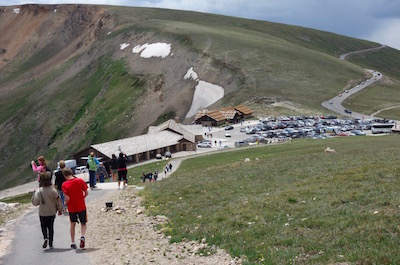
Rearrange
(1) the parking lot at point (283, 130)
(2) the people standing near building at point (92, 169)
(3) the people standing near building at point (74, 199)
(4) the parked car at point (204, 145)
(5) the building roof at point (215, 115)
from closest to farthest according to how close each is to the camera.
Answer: (3) the people standing near building at point (74, 199) → (2) the people standing near building at point (92, 169) → (4) the parked car at point (204, 145) → (1) the parking lot at point (283, 130) → (5) the building roof at point (215, 115)

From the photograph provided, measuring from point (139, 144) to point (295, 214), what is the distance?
55.2 metres

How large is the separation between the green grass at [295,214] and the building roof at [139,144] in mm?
43301

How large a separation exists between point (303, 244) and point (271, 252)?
874mm

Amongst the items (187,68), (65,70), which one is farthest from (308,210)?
(65,70)

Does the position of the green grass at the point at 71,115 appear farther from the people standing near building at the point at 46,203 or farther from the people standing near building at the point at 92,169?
the people standing near building at the point at 46,203

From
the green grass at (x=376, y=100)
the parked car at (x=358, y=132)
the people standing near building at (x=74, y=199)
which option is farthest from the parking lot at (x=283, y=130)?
the people standing near building at (x=74, y=199)

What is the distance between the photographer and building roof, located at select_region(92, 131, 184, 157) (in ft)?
221

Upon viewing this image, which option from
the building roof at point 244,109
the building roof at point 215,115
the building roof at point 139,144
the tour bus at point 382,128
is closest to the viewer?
the building roof at point 139,144

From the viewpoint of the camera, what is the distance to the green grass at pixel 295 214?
12.2 m

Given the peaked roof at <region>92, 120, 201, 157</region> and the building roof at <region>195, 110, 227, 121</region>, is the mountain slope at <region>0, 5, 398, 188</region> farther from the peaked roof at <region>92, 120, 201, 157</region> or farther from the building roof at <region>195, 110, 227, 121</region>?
the peaked roof at <region>92, 120, 201, 157</region>

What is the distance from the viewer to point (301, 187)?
1998 centimetres

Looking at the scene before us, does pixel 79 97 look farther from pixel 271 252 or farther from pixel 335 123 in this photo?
pixel 271 252

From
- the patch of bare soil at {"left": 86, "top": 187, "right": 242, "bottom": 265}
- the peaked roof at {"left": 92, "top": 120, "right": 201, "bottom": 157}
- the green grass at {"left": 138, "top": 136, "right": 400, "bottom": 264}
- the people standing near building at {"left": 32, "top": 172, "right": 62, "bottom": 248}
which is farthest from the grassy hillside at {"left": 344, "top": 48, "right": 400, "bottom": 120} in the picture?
the people standing near building at {"left": 32, "top": 172, "right": 62, "bottom": 248}

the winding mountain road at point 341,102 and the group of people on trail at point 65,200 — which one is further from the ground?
the winding mountain road at point 341,102
